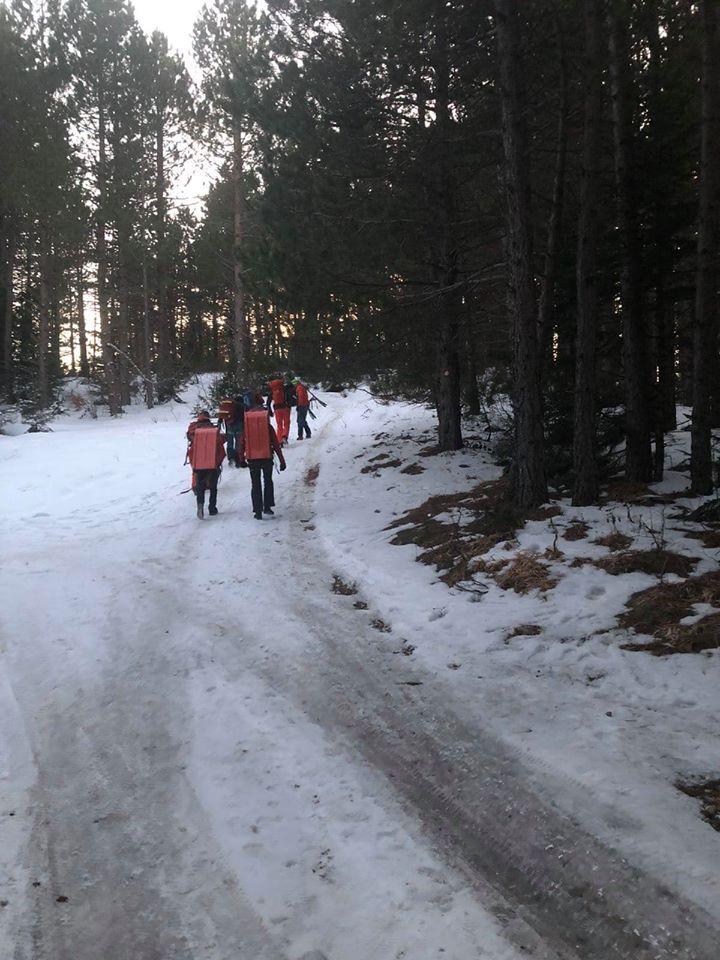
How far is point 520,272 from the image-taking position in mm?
8180

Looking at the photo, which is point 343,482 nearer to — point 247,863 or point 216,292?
point 247,863

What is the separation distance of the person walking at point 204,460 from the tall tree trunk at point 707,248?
24.3 ft

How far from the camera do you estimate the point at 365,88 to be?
35.0 feet

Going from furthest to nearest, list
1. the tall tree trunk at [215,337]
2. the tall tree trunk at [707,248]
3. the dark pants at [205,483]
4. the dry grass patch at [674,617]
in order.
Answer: the tall tree trunk at [215,337]
the dark pants at [205,483]
the tall tree trunk at [707,248]
the dry grass patch at [674,617]

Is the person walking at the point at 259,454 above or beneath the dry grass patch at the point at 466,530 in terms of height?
above

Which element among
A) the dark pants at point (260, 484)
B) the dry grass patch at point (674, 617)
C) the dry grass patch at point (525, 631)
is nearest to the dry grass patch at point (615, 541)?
the dry grass patch at point (674, 617)

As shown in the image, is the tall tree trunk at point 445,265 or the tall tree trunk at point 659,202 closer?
the tall tree trunk at point 659,202

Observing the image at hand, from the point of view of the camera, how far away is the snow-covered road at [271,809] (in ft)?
8.37

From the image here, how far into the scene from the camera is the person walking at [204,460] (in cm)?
1064

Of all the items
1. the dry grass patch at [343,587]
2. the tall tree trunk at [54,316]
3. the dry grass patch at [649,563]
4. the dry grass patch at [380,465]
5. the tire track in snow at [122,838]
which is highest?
the tall tree trunk at [54,316]

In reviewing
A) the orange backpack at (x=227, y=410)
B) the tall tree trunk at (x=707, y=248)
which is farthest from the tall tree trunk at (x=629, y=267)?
the orange backpack at (x=227, y=410)

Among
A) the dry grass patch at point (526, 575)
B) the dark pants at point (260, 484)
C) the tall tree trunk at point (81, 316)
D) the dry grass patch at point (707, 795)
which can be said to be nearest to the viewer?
the dry grass patch at point (707, 795)

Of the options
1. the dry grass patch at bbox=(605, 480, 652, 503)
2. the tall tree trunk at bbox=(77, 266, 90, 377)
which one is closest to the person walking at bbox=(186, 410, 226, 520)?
the dry grass patch at bbox=(605, 480, 652, 503)

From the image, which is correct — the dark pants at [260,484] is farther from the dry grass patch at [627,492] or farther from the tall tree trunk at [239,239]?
the tall tree trunk at [239,239]
